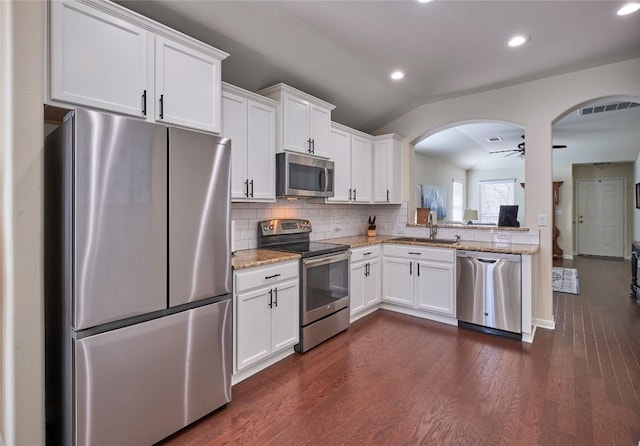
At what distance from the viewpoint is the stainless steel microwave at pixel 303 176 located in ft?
10.1

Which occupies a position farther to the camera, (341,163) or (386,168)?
(386,168)

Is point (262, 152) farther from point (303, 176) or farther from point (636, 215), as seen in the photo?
point (636, 215)

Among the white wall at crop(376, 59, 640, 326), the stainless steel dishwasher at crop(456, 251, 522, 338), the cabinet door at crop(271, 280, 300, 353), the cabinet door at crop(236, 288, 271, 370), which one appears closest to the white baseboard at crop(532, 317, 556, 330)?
the white wall at crop(376, 59, 640, 326)

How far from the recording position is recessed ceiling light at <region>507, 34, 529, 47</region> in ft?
9.21

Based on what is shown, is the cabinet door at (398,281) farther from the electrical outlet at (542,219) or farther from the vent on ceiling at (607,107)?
the vent on ceiling at (607,107)

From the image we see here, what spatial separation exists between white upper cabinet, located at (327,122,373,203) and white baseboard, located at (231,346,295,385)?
1.72 m

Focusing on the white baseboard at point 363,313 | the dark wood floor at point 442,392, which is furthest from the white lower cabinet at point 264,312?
the white baseboard at point 363,313

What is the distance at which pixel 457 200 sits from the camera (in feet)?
32.5

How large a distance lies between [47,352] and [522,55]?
14.2 ft

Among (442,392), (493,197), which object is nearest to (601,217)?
(493,197)

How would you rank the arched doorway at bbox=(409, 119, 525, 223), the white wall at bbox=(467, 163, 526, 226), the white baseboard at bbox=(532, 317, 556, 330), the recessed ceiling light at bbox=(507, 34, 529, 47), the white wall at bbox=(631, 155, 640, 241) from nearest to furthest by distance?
the recessed ceiling light at bbox=(507, 34, 529, 47) → the white baseboard at bbox=(532, 317, 556, 330) → the arched doorway at bbox=(409, 119, 525, 223) → the white wall at bbox=(631, 155, 640, 241) → the white wall at bbox=(467, 163, 526, 226)

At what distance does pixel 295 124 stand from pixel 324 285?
1.60 meters

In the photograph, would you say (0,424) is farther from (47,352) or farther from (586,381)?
(586,381)

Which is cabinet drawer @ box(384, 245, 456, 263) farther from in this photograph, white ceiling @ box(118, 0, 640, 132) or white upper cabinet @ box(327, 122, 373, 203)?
white ceiling @ box(118, 0, 640, 132)
